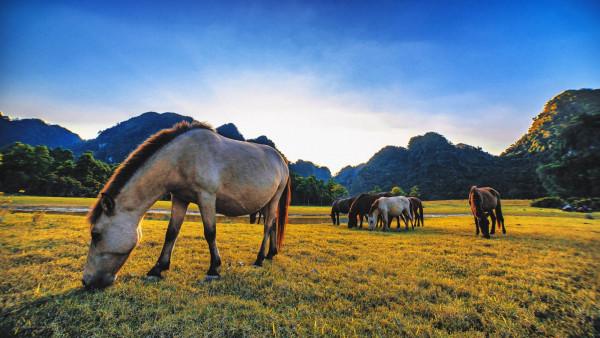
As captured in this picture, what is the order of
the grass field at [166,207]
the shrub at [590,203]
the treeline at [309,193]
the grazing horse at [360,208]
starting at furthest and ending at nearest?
the treeline at [309,193] → the shrub at [590,203] → the grass field at [166,207] → the grazing horse at [360,208]

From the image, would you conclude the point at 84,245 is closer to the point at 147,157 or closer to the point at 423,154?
the point at 147,157

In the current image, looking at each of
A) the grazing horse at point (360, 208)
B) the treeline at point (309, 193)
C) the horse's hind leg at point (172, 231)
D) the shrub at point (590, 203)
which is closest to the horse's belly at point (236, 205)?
the horse's hind leg at point (172, 231)

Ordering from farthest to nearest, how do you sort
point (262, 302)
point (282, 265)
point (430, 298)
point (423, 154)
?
point (423, 154) < point (282, 265) < point (430, 298) < point (262, 302)

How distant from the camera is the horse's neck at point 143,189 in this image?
11.1 feet

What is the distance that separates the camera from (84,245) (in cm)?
569

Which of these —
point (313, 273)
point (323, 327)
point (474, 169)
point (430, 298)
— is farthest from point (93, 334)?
point (474, 169)

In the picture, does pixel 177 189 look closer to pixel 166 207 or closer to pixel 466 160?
pixel 166 207

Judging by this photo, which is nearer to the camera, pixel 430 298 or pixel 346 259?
pixel 430 298

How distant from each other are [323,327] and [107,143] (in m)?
260

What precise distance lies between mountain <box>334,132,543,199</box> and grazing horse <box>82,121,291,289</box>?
10130 cm

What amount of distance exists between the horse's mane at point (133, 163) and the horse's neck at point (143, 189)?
0.29ft

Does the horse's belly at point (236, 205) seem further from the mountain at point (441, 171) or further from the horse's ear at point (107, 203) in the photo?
the mountain at point (441, 171)

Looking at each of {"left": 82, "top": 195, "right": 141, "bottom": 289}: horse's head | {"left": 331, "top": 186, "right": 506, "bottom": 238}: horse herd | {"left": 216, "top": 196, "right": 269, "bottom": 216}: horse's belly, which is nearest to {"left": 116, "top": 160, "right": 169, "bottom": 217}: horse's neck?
{"left": 82, "top": 195, "right": 141, "bottom": 289}: horse's head

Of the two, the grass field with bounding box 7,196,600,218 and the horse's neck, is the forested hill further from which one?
the horse's neck
